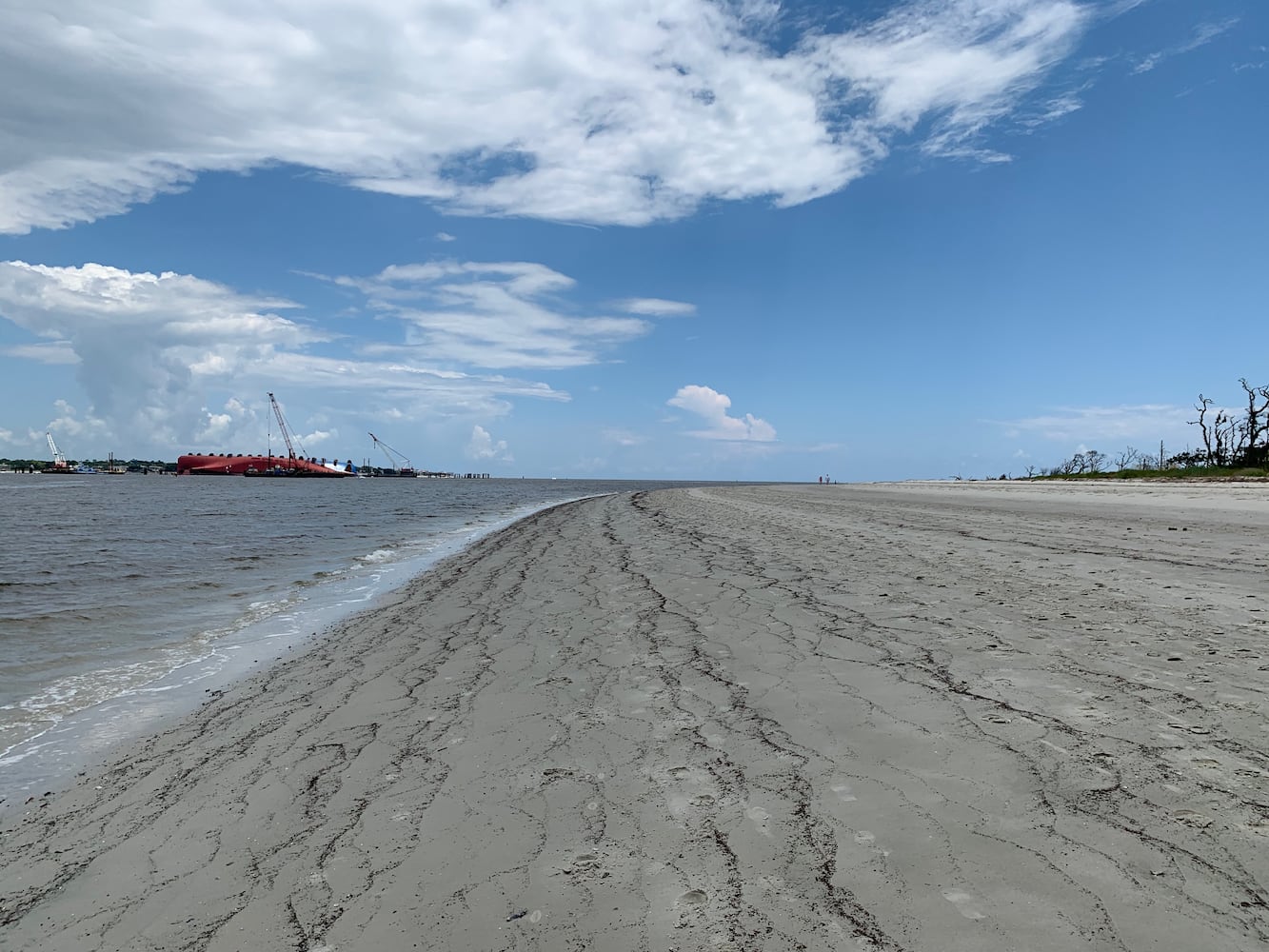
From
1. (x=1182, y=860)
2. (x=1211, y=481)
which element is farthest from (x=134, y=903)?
(x=1211, y=481)

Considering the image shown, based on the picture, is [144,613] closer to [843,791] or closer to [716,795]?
[716,795]

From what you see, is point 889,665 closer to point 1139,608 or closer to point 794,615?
point 794,615

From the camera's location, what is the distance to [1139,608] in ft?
23.2

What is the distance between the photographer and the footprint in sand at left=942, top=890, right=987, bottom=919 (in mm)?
2488

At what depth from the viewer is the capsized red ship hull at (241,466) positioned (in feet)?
590

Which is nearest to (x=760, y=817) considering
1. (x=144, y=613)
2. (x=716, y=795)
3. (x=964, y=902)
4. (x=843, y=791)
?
(x=716, y=795)

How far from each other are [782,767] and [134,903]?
10.2ft

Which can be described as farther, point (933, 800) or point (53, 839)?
point (53, 839)

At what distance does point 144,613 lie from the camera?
10961 mm

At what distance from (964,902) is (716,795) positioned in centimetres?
130

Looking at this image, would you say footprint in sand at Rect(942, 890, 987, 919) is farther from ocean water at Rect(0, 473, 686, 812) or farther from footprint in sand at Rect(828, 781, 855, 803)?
ocean water at Rect(0, 473, 686, 812)

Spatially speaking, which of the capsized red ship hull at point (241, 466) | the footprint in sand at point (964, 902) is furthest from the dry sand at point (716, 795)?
the capsized red ship hull at point (241, 466)

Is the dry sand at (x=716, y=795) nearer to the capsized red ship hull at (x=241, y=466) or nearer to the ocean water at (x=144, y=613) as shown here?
the ocean water at (x=144, y=613)

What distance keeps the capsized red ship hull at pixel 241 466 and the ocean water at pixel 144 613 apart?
167m
